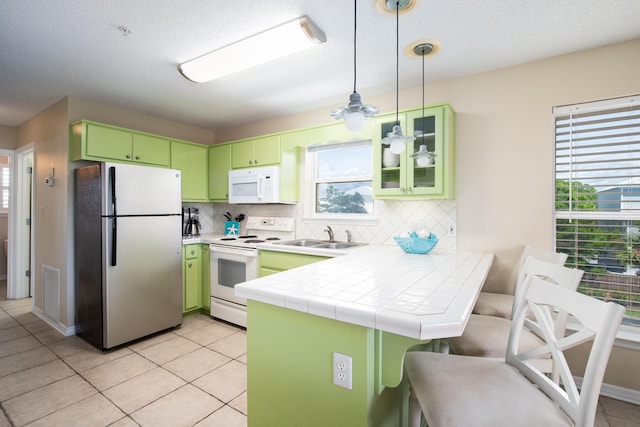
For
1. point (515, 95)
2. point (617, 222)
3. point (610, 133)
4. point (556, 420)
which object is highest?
point (515, 95)

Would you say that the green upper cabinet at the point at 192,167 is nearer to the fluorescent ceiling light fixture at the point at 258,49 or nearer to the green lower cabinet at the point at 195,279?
the green lower cabinet at the point at 195,279

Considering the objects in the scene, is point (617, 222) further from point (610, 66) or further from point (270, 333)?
point (270, 333)

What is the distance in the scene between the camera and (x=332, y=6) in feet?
5.65

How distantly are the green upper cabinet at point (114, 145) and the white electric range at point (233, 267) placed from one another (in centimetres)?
118

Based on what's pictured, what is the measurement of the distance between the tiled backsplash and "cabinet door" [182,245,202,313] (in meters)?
0.89

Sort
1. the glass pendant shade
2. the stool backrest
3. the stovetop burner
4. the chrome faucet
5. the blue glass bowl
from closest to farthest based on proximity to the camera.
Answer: the stool backrest
the glass pendant shade
the blue glass bowl
the chrome faucet
the stovetop burner

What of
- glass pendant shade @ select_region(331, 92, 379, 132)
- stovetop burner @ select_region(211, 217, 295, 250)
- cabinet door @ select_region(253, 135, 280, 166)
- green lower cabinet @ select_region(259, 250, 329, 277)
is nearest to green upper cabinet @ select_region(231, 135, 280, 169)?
cabinet door @ select_region(253, 135, 280, 166)

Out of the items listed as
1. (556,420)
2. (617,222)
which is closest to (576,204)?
(617,222)

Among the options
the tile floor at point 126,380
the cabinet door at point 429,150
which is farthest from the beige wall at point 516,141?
the tile floor at point 126,380

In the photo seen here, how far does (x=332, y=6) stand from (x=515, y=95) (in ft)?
5.45

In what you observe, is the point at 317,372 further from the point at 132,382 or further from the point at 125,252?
the point at 125,252

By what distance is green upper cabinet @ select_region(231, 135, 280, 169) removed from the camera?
11.3 feet

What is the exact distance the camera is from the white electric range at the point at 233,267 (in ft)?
10.3

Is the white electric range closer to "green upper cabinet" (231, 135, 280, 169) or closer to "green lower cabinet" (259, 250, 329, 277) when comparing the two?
"green lower cabinet" (259, 250, 329, 277)
